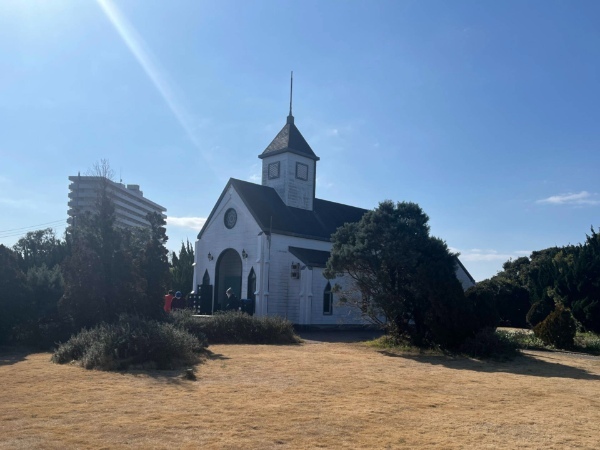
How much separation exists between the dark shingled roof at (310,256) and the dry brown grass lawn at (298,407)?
51.8 feet

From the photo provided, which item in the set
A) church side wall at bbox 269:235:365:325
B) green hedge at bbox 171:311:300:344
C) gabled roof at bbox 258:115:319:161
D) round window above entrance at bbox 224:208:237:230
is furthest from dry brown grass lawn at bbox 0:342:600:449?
gabled roof at bbox 258:115:319:161

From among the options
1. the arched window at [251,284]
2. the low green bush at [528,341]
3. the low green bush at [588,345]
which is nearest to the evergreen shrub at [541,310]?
the low green bush at [528,341]

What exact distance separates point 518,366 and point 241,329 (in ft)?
30.3

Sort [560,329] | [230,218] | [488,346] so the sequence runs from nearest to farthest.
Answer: [488,346]
[560,329]
[230,218]

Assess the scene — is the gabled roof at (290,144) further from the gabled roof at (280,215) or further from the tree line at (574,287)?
the tree line at (574,287)

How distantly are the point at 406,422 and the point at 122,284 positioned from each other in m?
→ 11.2

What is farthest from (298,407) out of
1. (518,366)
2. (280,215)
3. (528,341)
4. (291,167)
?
(291,167)

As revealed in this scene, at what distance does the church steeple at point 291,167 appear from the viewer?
32875 mm

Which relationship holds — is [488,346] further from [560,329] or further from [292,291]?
[292,291]

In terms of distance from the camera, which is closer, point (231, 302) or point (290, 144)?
point (231, 302)

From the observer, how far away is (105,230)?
53.5 ft

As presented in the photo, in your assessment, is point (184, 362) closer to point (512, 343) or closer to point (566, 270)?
point (512, 343)

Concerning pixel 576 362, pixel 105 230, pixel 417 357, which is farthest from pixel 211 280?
pixel 576 362

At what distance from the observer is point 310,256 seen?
2928cm
